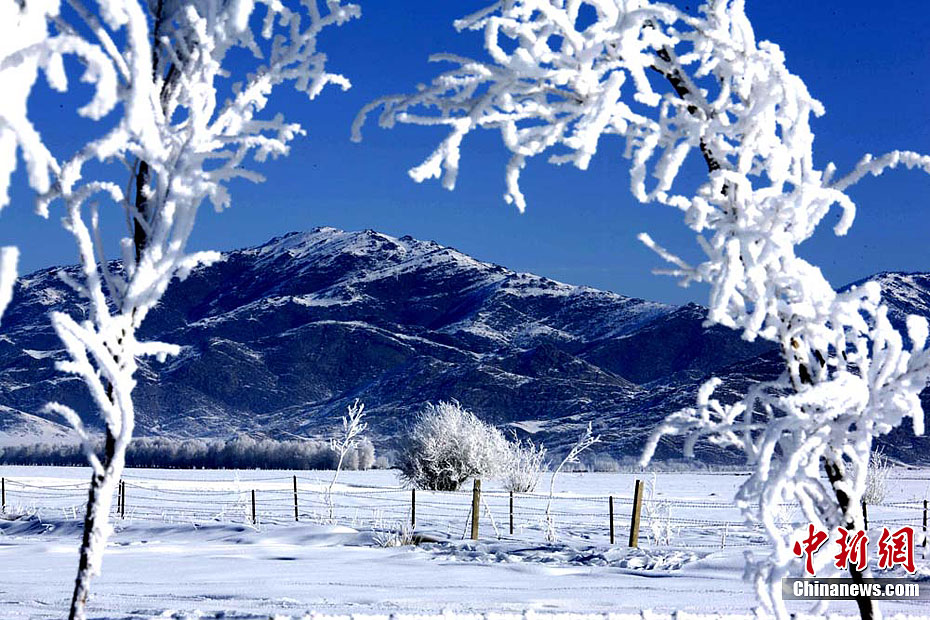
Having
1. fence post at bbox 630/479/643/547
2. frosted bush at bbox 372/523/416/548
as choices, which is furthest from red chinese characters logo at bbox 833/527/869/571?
fence post at bbox 630/479/643/547

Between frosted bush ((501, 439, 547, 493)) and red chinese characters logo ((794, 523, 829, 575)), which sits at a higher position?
red chinese characters logo ((794, 523, 829, 575))

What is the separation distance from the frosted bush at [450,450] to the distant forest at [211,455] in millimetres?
52472

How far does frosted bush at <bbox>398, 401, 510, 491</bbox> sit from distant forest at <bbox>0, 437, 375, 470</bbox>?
172 feet

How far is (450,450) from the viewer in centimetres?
3538

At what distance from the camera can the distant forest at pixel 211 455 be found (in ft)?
332

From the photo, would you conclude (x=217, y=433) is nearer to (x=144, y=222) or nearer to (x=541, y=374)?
(x=541, y=374)

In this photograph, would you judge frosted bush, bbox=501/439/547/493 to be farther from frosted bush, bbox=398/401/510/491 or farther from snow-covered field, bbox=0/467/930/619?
snow-covered field, bbox=0/467/930/619

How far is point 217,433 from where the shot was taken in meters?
194

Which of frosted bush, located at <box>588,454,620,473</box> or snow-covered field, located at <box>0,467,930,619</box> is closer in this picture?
snow-covered field, located at <box>0,467,930,619</box>

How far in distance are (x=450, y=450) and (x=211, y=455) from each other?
279 ft

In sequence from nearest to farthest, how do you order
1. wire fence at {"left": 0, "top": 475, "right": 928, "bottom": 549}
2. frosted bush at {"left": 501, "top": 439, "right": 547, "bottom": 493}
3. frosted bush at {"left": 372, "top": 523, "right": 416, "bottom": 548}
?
frosted bush at {"left": 372, "top": 523, "right": 416, "bottom": 548} → wire fence at {"left": 0, "top": 475, "right": 928, "bottom": 549} → frosted bush at {"left": 501, "top": 439, "right": 547, "bottom": 493}

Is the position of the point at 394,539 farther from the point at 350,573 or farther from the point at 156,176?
the point at 156,176

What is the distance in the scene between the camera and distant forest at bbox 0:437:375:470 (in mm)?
101206

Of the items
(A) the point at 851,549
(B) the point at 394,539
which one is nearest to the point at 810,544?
(A) the point at 851,549
